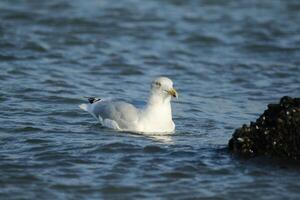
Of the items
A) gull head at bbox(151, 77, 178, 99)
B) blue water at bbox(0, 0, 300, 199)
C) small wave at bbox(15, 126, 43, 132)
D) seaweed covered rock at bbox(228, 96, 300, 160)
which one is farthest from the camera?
gull head at bbox(151, 77, 178, 99)

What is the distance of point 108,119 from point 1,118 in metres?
1.41

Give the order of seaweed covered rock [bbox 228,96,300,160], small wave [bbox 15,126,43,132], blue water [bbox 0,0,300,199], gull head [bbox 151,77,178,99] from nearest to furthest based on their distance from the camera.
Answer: blue water [bbox 0,0,300,199] < seaweed covered rock [bbox 228,96,300,160] < small wave [bbox 15,126,43,132] < gull head [bbox 151,77,178,99]

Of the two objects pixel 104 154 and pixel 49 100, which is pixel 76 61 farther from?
pixel 104 154

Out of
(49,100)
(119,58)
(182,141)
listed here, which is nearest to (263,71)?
(119,58)

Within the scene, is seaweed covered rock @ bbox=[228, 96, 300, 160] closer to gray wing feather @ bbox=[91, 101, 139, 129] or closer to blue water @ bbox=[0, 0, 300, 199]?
blue water @ bbox=[0, 0, 300, 199]

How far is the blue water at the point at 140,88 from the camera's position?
8359mm

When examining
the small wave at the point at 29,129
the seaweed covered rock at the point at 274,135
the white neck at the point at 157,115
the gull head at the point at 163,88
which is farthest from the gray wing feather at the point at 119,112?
the seaweed covered rock at the point at 274,135

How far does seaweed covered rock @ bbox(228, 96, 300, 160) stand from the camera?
8852 mm

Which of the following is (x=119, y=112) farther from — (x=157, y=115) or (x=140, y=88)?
(x=140, y=88)

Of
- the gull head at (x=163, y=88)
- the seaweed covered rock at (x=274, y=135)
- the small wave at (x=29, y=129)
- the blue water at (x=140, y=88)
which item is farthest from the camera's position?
the gull head at (x=163, y=88)

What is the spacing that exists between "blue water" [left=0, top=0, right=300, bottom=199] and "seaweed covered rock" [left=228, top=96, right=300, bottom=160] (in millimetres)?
160

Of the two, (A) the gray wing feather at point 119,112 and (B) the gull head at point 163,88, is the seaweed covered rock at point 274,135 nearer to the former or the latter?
(B) the gull head at point 163,88

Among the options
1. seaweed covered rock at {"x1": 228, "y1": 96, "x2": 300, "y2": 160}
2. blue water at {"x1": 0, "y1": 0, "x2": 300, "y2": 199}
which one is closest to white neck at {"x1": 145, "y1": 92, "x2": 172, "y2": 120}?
blue water at {"x1": 0, "y1": 0, "x2": 300, "y2": 199}

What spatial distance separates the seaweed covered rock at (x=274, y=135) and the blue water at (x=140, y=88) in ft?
0.52
